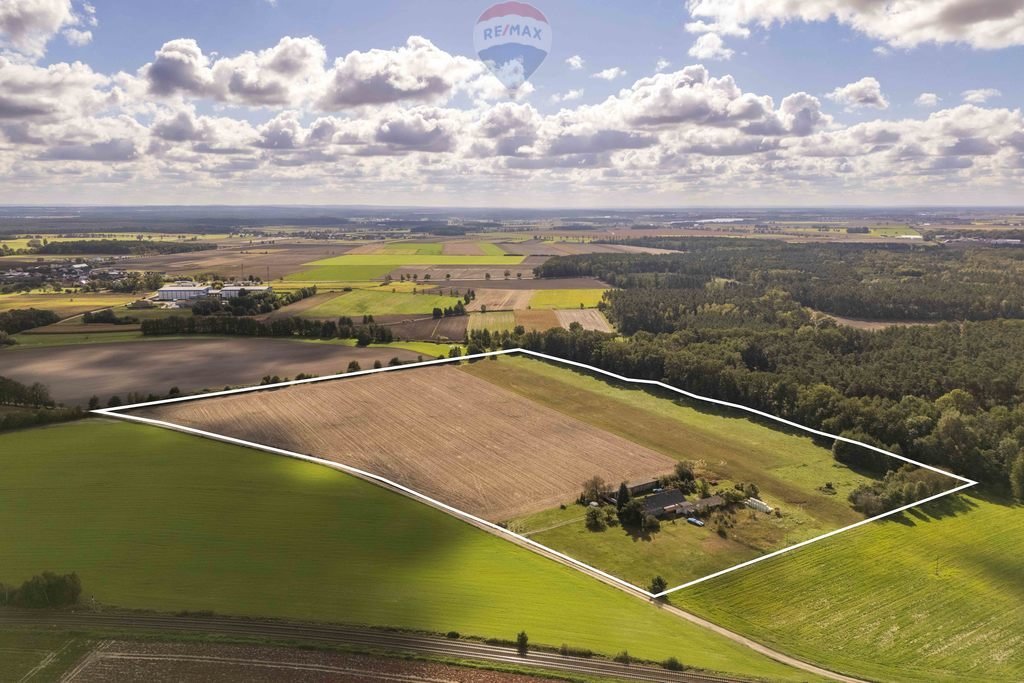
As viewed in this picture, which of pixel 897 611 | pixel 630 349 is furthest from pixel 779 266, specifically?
pixel 897 611

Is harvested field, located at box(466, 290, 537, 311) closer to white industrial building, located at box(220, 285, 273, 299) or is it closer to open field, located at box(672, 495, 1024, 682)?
white industrial building, located at box(220, 285, 273, 299)

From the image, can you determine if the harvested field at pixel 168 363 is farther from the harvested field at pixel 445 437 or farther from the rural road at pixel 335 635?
the rural road at pixel 335 635

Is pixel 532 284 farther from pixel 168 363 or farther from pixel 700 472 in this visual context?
pixel 700 472

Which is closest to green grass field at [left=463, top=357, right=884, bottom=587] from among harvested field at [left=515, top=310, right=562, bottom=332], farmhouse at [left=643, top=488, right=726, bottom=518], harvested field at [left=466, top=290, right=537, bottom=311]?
farmhouse at [left=643, top=488, right=726, bottom=518]

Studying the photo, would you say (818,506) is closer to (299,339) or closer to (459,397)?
(459,397)

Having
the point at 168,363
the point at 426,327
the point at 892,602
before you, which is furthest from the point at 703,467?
the point at 168,363

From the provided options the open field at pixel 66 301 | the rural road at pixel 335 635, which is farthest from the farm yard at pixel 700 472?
the open field at pixel 66 301
